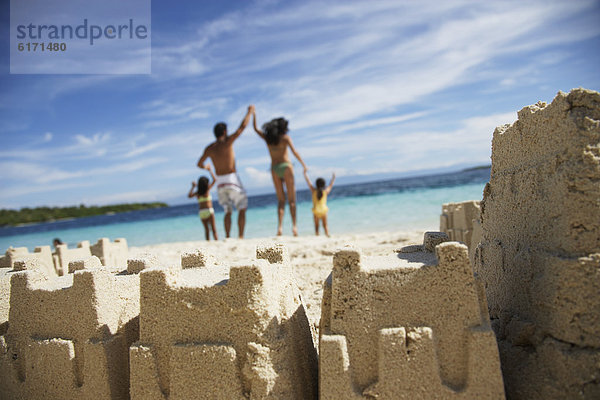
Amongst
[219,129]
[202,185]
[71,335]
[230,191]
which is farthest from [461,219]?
[202,185]

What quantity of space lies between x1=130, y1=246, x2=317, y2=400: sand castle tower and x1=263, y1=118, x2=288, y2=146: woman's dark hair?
729 centimetres

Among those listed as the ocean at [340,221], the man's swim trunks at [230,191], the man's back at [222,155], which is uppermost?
the man's back at [222,155]

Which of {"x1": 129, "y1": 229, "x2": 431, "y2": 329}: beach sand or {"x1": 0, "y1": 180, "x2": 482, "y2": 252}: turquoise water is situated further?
{"x1": 0, "y1": 180, "x2": 482, "y2": 252}: turquoise water

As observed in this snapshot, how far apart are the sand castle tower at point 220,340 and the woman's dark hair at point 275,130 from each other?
729cm

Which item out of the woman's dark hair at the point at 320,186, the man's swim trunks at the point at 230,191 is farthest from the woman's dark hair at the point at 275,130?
the woman's dark hair at the point at 320,186

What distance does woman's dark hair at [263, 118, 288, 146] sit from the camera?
899 cm

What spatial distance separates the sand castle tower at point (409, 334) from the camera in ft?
5.12

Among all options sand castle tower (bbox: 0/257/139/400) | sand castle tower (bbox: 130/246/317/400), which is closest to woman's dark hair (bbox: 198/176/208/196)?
sand castle tower (bbox: 0/257/139/400)

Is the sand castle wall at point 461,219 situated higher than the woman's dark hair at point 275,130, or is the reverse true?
the woman's dark hair at point 275,130

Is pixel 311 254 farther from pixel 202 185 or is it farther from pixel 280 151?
pixel 202 185

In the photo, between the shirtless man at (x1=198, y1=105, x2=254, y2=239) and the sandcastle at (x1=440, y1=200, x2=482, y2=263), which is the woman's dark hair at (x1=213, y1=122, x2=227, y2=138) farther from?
the sandcastle at (x1=440, y1=200, x2=482, y2=263)

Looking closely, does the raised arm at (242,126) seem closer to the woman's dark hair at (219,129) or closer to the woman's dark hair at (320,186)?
the woman's dark hair at (219,129)

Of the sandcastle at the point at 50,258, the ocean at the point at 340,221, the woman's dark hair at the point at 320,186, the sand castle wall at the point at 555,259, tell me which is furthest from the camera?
the ocean at the point at 340,221

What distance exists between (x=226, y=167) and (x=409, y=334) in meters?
7.69
